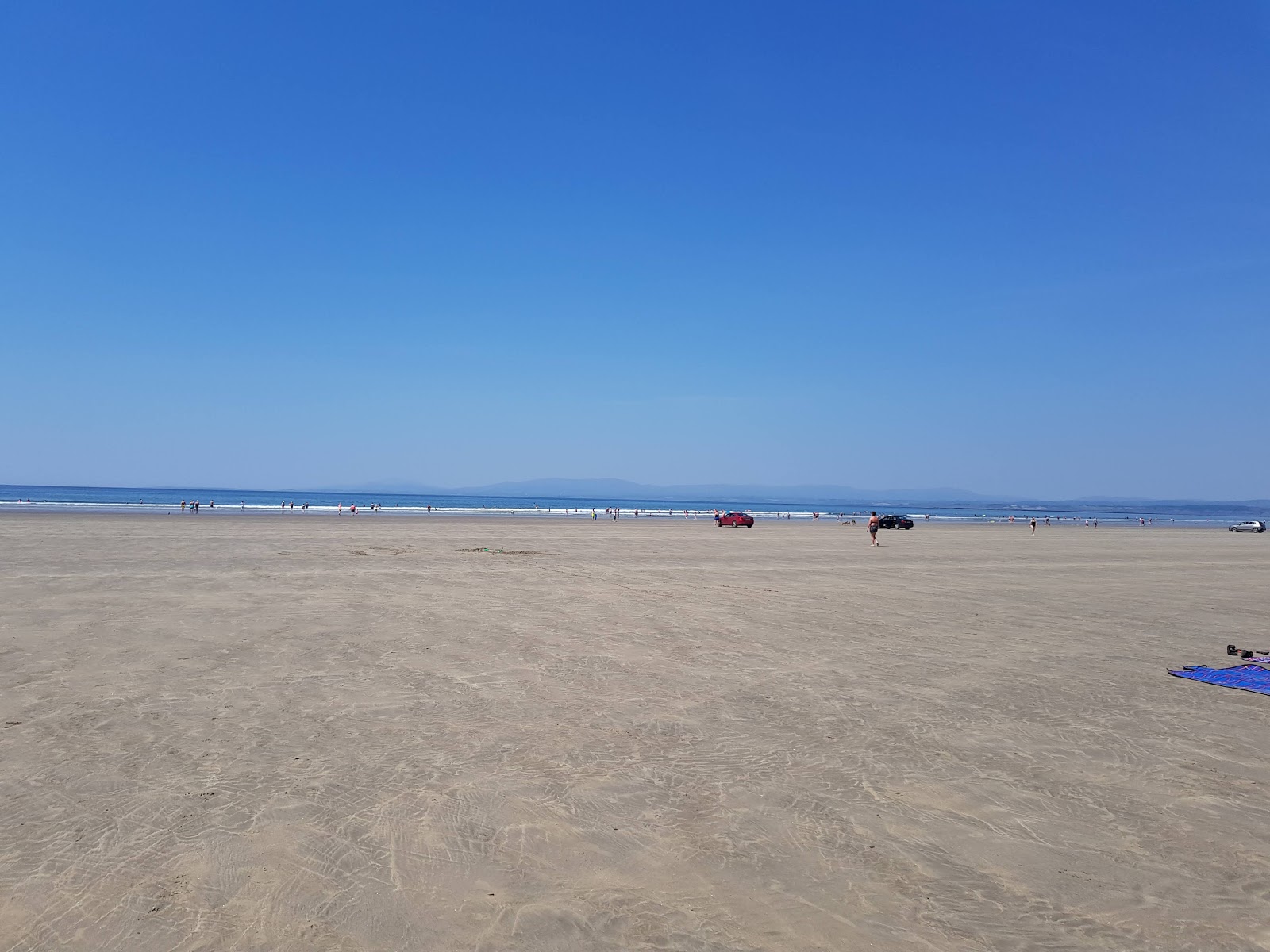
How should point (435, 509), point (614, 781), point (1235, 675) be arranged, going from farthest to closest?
point (435, 509) → point (1235, 675) → point (614, 781)

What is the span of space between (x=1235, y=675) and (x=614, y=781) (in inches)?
313

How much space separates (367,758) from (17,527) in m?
38.3

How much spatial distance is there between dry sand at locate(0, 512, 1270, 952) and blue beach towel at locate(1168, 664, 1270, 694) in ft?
1.20

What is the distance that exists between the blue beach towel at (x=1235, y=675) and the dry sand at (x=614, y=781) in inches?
14.4

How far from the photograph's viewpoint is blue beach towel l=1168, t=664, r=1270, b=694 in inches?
323

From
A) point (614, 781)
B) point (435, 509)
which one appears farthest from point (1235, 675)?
point (435, 509)

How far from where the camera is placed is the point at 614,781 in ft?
17.3

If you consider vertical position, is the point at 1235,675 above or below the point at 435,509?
below

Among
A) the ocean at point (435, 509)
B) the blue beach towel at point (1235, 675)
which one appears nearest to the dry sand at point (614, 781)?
the blue beach towel at point (1235, 675)

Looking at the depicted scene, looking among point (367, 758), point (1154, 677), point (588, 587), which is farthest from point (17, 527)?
point (1154, 677)

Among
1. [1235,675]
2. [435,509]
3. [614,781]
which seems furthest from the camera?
[435,509]

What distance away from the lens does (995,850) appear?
4.32 meters

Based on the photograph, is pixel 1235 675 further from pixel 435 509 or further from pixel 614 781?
pixel 435 509

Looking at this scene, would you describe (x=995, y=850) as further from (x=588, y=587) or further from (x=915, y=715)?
(x=588, y=587)
